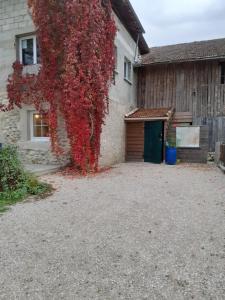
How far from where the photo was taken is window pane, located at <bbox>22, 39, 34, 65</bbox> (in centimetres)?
989

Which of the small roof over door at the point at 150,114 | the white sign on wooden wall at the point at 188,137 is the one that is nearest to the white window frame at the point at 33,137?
the small roof over door at the point at 150,114

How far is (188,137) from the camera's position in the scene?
1269 centimetres

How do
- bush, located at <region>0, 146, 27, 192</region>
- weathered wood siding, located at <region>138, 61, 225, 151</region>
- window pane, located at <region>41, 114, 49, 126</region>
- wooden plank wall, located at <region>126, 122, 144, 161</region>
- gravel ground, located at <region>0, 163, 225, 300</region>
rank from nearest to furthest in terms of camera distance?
gravel ground, located at <region>0, 163, 225, 300</region> → bush, located at <region>0, 146, 27, 192</region> → window pane, located at <region>41, 114, 49, 126</region> → wooden plank wall, located at <region>126, 122, 144, 161</region> → weathered wood siding, located at <region>138, 61, 225, 151</region>

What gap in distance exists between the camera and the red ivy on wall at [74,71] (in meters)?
8.30

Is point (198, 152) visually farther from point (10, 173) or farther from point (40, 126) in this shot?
point (10, 173)

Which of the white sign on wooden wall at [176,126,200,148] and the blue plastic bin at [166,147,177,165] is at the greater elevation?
the white sign on wooden wall at [176,126,200,148]

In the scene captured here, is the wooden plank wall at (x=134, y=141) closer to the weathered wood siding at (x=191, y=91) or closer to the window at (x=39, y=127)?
the weathered wood siding at (x=191, y=91)

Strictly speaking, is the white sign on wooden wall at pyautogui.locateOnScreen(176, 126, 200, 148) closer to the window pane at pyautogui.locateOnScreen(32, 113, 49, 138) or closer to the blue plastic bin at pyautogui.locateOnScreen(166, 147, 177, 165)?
the blue plastic bin at pyautogui.locateOnScreen(166, 147, 177, 165)

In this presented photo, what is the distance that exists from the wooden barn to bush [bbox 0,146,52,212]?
9965mm

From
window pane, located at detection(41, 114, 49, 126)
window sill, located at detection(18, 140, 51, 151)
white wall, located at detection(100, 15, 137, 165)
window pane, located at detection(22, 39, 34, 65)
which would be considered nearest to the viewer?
window pane, located at detection(41, 114, 49, 126)

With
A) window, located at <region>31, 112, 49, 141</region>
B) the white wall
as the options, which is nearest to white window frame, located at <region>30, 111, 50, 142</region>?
window, located at <region>31, 112, 49, 141</region>

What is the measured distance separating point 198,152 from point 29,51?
28.7 ft

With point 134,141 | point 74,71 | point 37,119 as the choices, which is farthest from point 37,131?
point 134,141

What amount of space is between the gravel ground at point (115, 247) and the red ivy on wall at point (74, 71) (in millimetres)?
3126
